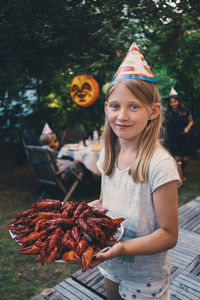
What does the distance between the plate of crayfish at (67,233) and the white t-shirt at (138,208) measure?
90 mm

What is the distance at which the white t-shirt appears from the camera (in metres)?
1.14

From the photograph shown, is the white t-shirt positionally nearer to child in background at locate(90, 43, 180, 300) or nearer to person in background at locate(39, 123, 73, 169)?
child in background at locate(90, 43, 180, 300)

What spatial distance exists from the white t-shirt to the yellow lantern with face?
11.2ft

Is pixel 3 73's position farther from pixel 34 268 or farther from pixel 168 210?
pixel 168 210

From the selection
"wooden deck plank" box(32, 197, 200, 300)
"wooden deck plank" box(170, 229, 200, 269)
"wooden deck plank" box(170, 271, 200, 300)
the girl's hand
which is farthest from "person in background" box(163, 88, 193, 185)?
the girl's hand

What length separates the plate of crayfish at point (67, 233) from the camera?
3.40ft

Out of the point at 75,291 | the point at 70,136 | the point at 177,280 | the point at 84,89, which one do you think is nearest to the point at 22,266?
the point at 75,291

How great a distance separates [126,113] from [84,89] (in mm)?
3825

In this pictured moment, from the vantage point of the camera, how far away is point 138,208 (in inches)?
47.3

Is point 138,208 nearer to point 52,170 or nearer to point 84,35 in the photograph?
point 84,35

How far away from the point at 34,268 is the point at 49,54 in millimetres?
2664

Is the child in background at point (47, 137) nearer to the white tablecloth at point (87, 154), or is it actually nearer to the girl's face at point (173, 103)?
the white tablecloth at point (87, 154)

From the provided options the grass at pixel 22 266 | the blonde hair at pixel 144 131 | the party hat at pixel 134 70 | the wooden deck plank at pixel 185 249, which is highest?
the party hat at pixel 134 70

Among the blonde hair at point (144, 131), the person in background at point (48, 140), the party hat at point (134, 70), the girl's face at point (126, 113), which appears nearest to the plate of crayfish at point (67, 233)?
the blonde hair at point (144, 131)
